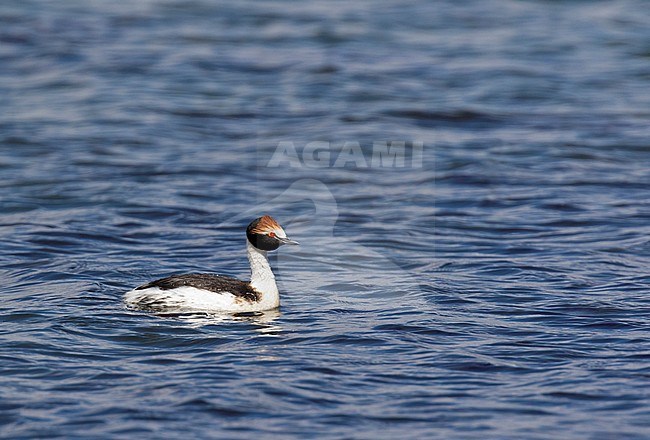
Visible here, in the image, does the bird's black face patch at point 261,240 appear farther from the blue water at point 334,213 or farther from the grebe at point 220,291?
the blue water at point 334,213

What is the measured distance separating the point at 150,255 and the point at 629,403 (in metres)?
6.39

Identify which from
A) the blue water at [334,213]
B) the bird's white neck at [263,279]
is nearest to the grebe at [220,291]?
the bird's white neck at [263,279]

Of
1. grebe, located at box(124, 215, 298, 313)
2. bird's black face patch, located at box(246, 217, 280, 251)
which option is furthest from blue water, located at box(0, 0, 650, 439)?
bird's black face patch, located at box(246, 217, 280, 251)

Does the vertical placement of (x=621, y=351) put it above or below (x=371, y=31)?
below

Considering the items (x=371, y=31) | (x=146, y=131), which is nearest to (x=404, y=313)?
(x=146, y=131)

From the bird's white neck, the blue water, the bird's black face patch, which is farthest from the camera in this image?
the bird's black face patch

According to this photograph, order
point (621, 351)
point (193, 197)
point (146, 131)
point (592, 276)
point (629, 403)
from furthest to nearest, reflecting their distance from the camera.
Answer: point (146, 131)
point (193, 197)
point (592, 276)
point (621, 351)
point (629, 403)

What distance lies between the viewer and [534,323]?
35.0ft

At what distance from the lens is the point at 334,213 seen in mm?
15680

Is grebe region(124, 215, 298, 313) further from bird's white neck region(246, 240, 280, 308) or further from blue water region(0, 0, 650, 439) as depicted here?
blue water region(0, 0, 650, 439)

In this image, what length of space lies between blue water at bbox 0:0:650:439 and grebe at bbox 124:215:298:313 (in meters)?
0.17

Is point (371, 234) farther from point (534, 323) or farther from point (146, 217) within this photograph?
point (534, 323)

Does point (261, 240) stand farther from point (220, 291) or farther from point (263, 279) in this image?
point (220, 291)

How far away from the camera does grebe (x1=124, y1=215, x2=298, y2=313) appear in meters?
10.9
